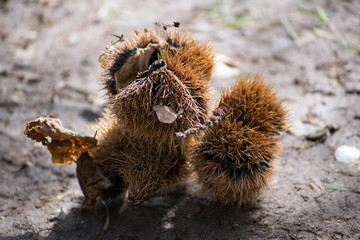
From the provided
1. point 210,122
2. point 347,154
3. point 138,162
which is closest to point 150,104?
point 210,122

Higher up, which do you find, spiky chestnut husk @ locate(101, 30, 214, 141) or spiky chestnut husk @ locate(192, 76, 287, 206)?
spiky chestnut husk @ locate(101, 30, 214, 141)

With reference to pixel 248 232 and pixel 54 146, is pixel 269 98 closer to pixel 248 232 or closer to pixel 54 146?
pixel 248 232

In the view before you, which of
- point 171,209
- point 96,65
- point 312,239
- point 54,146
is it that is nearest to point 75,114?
point 96,65

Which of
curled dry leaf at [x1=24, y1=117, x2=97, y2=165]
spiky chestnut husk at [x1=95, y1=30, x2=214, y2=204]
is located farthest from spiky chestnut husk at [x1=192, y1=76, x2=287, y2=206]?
curled dry leaf at [x1=24, y1=117, x2=97, y2=165]

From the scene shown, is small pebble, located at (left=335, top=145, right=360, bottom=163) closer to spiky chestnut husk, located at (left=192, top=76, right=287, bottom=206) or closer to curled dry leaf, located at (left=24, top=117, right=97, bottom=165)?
spiky chestnut husk, located at (left=192, top=76, right=287, bottom=206)

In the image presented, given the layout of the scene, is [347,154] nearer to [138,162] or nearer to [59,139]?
[138,162]

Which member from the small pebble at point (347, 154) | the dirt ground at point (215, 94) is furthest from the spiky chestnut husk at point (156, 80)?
the small pebble at point (347, 154)

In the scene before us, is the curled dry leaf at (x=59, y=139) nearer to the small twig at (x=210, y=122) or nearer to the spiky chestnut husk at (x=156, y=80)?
the spiky chestnut husk at (x=156, y=80)
